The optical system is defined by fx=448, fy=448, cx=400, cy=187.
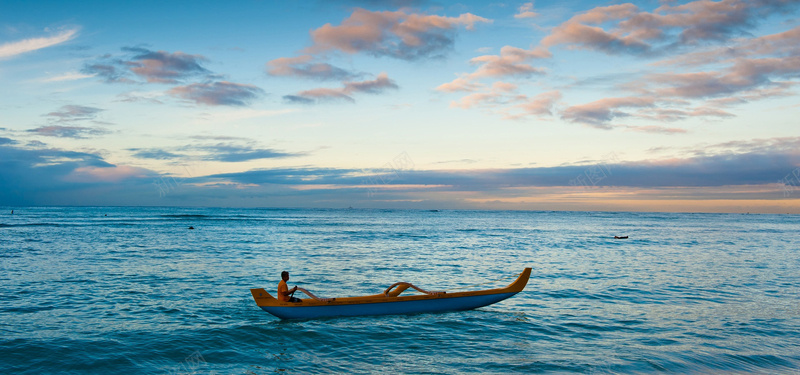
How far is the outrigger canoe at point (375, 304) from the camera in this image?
14.6 m

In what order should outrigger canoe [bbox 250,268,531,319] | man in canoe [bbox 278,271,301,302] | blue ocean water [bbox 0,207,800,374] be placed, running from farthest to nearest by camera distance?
1. man in canoe [bbox 278,271,301,302]
2. outrigger canoe [bbox 250,268,531,319]
3. blue ocean water [bbox 0,207,800,374]

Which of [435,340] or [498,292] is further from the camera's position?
[498,292]

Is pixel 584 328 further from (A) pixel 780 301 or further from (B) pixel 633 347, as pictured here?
(A) pixel 780 301

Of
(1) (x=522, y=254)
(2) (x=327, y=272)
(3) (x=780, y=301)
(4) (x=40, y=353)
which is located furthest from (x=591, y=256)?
(4) (x=40, y=353)

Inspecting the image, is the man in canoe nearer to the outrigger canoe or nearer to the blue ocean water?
the outrigger canoe

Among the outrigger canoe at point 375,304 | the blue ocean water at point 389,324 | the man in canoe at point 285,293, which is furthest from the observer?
the man in canoe at point 285,293

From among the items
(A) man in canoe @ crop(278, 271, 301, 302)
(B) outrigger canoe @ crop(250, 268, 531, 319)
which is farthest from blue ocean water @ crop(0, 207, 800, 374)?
(A) man in canoe @ crop(278, 271, 301, 302)

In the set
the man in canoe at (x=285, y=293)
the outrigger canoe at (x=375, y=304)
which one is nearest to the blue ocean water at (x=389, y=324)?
the outrigger canoe at (x=375, y=304)

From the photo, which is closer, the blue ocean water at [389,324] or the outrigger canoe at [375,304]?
the blue ocean water at [389,324]

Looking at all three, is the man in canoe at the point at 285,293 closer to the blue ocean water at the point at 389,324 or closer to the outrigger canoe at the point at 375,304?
the outrigger canoe at the point at 375,304

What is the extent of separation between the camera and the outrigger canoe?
1462 centimetres

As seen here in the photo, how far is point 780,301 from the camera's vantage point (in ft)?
61.0

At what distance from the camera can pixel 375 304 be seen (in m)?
15.0

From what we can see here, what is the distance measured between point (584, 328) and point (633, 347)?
1.99 meters
